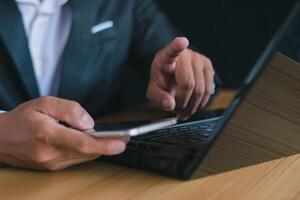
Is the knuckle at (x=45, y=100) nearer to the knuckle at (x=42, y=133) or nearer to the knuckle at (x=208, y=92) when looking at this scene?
the knuckle at (x=42, y=133)

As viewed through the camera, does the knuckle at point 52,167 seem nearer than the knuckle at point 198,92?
Yes

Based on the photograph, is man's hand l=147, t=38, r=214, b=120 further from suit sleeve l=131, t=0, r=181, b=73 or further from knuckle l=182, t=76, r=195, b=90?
suit sleeve l=131, t=0, r=181, b=73

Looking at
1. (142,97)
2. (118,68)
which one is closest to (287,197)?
(118,68)

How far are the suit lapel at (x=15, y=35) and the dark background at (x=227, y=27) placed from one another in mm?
980

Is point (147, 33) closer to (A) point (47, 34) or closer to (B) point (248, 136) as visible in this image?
(A) point (47, 34)

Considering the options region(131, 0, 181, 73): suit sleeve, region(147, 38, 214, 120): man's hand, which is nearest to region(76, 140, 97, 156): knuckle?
region(147, 38, 214, 120): man's hand

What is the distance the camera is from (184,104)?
95 centimetres

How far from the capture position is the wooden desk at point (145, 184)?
0.60 m

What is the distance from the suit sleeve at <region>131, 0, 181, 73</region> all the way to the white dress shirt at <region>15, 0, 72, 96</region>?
235 millimetres

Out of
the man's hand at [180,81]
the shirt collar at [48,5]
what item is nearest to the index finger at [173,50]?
the man's hand at [180,81]

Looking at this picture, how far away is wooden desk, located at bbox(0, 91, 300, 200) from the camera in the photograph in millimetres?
595

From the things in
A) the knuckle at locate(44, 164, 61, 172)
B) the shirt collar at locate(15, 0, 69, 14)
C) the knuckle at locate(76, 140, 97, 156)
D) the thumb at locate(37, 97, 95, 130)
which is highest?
the shirt collar at locate(15, 0, 69, 14)

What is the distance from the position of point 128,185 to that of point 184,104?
1.15ft

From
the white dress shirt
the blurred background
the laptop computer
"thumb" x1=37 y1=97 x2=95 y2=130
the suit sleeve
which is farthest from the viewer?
the blurred background
